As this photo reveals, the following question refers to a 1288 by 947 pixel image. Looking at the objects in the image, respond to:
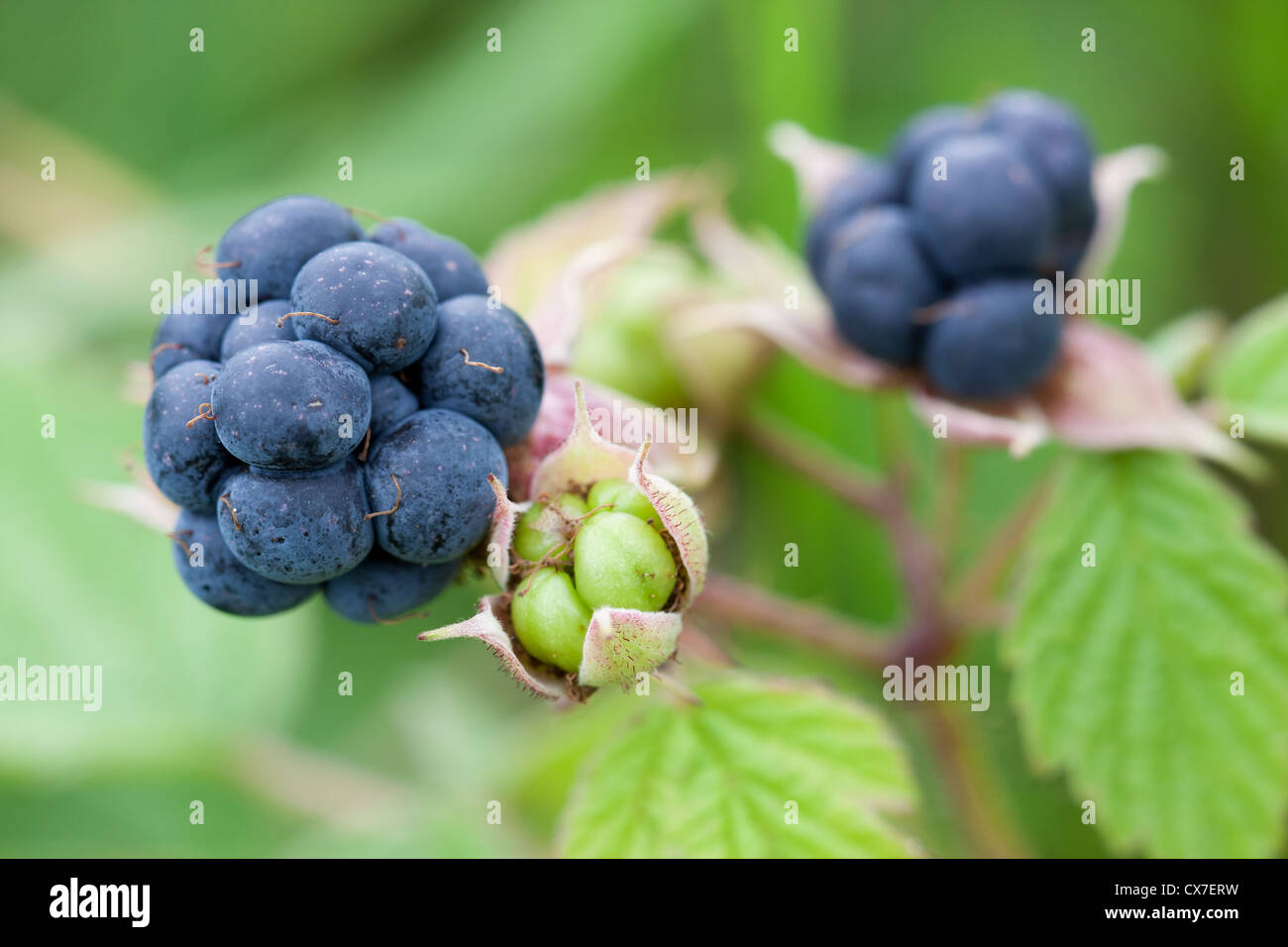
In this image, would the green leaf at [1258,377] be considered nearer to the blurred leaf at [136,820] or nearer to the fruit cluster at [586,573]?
the fruit cluster at [586,573]

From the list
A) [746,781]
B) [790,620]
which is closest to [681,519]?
[746,781]

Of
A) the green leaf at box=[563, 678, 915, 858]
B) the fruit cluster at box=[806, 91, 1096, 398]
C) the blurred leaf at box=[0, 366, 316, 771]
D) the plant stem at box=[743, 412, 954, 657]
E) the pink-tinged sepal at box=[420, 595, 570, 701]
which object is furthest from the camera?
the blurred leaf at box=[0, 366, 316, 771]

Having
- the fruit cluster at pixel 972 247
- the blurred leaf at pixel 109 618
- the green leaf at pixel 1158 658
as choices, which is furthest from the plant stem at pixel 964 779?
the blurred leaf at pixel 109 618

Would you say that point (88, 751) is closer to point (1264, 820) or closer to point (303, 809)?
point (303, 809)

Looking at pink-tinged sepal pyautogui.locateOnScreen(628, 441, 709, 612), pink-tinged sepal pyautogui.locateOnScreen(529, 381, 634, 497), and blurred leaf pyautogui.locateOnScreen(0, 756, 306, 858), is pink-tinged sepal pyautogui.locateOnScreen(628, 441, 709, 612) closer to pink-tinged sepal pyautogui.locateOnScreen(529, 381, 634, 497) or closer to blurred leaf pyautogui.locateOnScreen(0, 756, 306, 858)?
pink-tinged sepal pyautogui.locateOnScreen(529, 381, 634, 497)

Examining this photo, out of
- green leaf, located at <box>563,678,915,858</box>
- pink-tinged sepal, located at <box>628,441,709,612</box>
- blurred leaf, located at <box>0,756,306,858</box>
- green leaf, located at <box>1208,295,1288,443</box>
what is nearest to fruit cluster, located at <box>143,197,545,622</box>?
pink-tinged sepal, located at <box>628,441,709,612</box>
